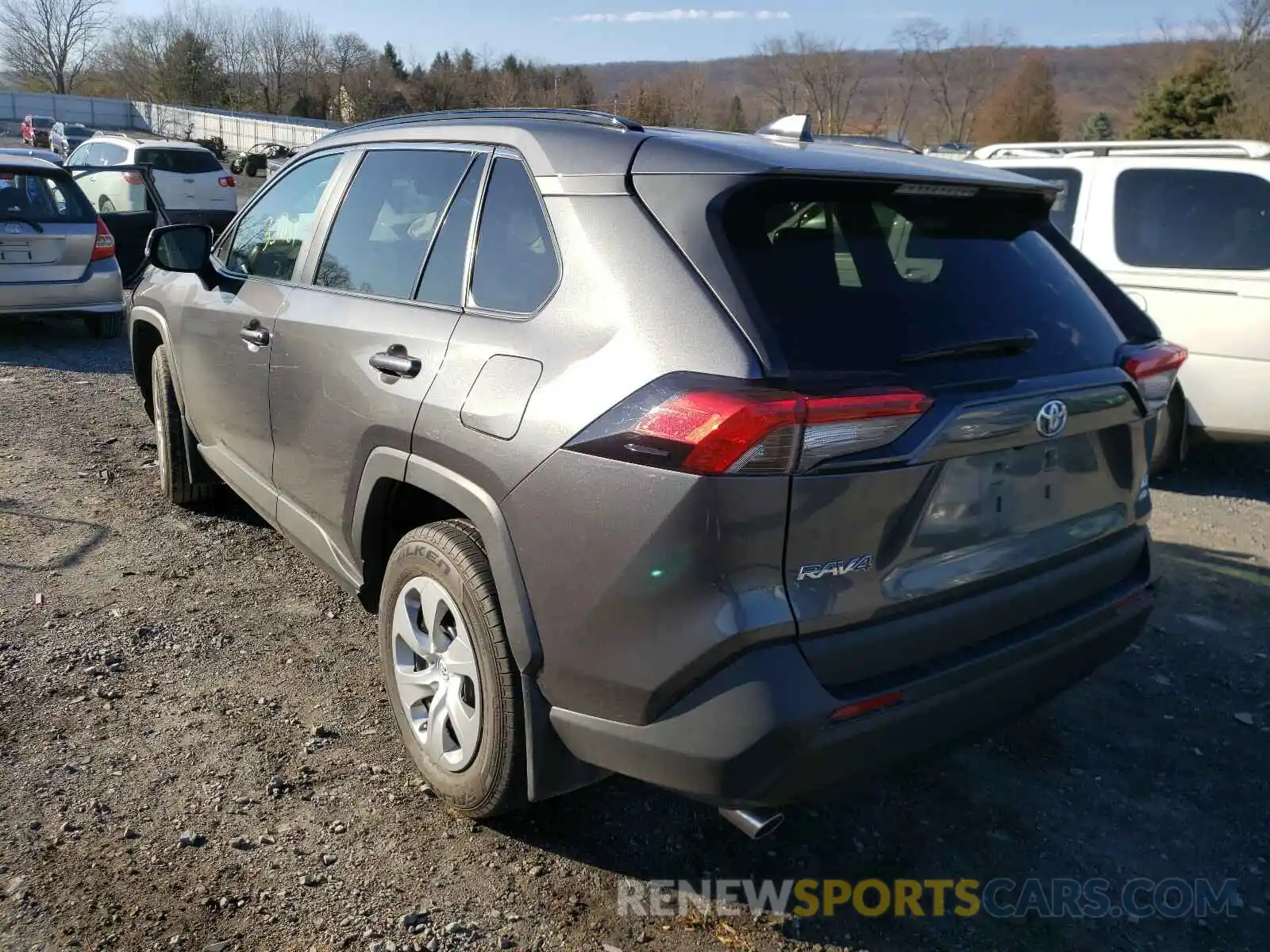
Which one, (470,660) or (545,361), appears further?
(470,660)

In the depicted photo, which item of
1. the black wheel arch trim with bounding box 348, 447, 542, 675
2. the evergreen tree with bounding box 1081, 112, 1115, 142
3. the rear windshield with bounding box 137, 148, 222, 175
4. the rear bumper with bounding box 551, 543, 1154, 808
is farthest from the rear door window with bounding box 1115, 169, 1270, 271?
the evergreen tree with bounding box 1081, 112, 1115, 142

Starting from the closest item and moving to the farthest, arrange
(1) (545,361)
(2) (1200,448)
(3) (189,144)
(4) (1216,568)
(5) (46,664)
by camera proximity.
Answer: (1) (545,361)
(5) (46,664)
(4) (1216,568)
(2) (1200,448)
(3) (189,144)

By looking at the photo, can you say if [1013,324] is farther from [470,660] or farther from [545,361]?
[470,660]

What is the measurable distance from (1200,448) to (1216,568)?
2483 mm

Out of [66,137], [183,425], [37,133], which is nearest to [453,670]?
[183,425]

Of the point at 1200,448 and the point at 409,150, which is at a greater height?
the point at 409,150

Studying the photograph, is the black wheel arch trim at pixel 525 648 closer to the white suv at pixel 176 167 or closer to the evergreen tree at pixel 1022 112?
the white suv at pixel 176 167

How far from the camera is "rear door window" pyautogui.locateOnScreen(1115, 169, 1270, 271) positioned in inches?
230

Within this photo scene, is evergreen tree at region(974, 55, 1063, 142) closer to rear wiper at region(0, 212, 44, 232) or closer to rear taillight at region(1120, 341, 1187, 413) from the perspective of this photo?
rear wiper at region(0, 212, 44, 232)

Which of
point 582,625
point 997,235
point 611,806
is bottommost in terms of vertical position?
point 611,806

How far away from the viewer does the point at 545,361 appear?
244 centimetres

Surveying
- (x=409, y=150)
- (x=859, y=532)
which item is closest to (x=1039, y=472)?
(x=859, y=532)

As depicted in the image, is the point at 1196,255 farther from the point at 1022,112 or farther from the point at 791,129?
the point at 1022,112

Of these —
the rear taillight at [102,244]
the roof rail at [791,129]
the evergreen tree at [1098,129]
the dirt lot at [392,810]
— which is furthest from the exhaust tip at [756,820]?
the evergreen tree at [1098,129]
